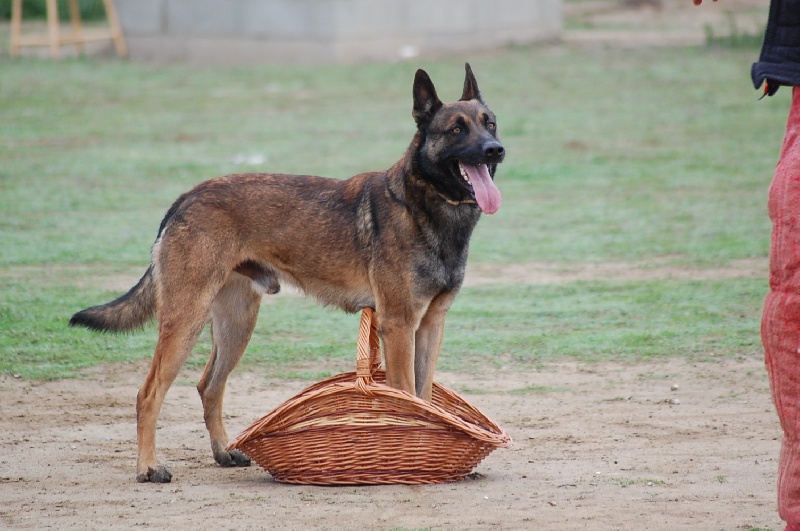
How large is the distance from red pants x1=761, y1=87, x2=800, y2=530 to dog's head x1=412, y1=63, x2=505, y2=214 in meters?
1.95

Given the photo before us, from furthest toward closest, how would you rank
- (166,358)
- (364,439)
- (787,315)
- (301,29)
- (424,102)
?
1. (301,29)
2. (424,102)
3. (166,358)
4. (364,439)
5. (787,315)

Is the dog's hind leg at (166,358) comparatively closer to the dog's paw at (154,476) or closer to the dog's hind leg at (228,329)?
the dog's paw at (154,476)

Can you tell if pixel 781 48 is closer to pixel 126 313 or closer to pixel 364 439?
pixel 364 439

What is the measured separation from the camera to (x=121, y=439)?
6.93m

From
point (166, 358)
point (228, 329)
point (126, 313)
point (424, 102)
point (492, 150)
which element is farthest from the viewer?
point (228, 329)

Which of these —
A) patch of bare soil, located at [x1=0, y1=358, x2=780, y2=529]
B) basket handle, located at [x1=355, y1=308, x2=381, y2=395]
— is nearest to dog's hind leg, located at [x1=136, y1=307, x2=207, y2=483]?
patch of bare soil, located at [x1=0, y1=358, x2=780, y2=529]

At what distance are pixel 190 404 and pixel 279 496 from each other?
206 centimetres

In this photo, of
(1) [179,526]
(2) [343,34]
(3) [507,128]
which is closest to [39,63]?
(2) [343,34]

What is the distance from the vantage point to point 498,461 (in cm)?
652

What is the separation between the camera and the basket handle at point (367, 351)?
589 centimetres

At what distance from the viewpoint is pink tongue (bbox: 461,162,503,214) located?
6.08 metres

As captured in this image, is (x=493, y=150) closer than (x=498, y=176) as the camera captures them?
Yes

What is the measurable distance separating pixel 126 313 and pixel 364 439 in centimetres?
159

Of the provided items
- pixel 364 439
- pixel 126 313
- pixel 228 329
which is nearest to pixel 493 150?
pixel 364 439
